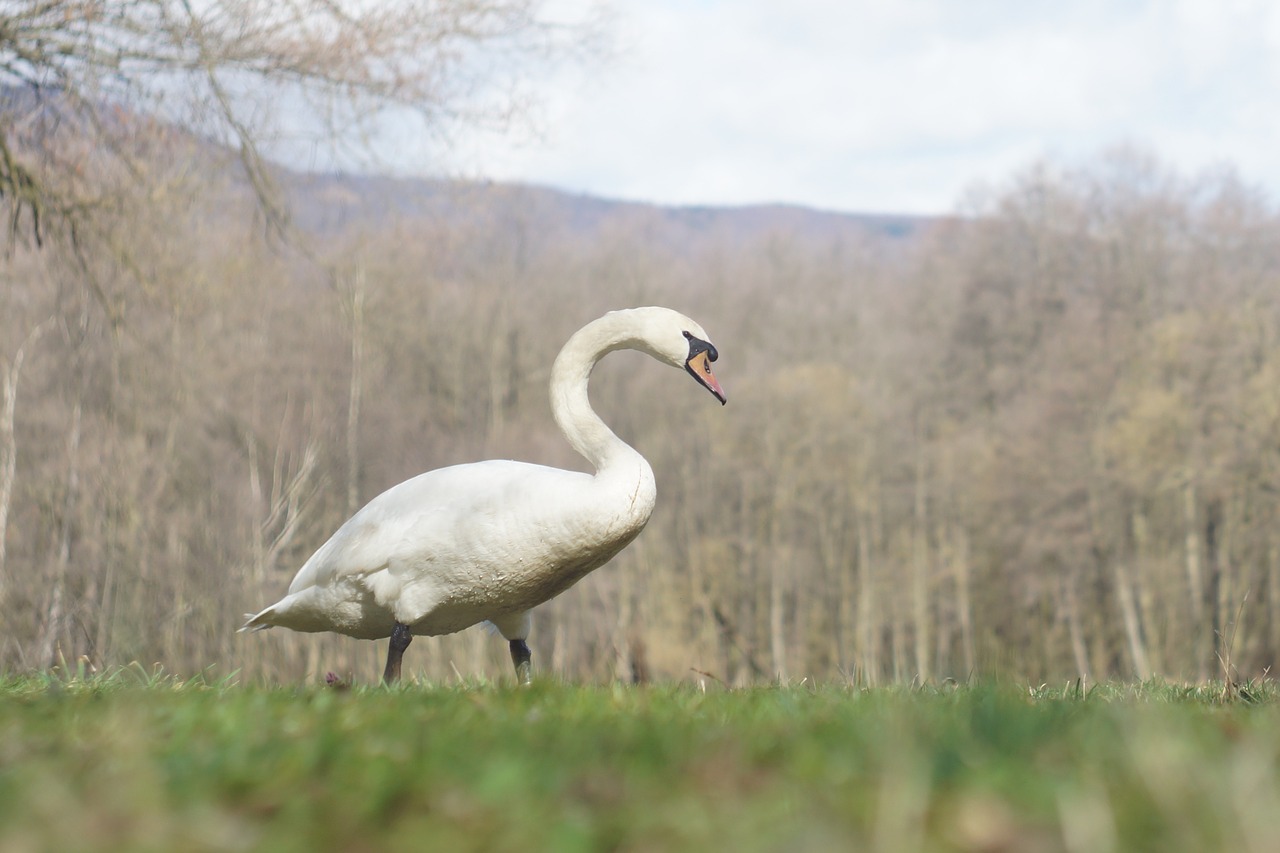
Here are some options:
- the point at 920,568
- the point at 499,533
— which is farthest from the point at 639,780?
the point at 920,568

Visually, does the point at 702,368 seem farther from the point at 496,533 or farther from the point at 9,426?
the point at 9,426

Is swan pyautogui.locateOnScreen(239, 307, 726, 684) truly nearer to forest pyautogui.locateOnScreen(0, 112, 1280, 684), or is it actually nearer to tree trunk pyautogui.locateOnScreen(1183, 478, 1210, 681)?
forest pyautogui.locateOnScreen(0, 112, 1280, 684)

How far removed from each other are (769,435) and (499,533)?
45950 millimetres

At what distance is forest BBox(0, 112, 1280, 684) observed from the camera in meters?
30.8

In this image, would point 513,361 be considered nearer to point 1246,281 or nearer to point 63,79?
point 1246,281

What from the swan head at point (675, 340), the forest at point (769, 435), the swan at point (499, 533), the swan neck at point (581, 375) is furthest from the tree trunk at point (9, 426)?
the swan head at point (675, 340)

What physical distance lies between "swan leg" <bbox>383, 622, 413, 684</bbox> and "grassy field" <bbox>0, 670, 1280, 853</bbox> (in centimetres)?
252

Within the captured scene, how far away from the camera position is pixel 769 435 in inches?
2024

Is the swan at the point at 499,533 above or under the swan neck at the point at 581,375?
under

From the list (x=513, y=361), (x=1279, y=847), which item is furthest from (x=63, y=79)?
(x=513, y=361)

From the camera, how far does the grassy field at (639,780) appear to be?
6.01ft

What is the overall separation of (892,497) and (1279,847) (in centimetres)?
5189

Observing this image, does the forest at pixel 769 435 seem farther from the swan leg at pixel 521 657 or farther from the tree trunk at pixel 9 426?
the swan leg at pixel 521 657

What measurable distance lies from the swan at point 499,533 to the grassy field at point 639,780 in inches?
105
